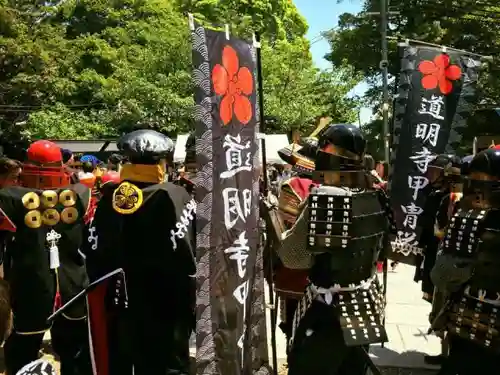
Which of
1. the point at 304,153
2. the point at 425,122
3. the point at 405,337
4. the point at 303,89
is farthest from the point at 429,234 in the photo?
the point at 303,89

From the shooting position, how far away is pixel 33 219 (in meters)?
4.02

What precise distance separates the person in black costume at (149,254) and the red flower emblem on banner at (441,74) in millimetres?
3006

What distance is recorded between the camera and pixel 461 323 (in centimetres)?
335

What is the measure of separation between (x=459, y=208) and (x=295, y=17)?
31.0m

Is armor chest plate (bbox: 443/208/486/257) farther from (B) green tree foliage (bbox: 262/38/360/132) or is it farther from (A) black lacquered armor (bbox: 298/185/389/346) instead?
(B) green tree foliage (bbox: 262/38/360/132)

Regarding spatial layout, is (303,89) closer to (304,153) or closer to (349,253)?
(304,153)

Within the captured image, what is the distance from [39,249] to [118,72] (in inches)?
830

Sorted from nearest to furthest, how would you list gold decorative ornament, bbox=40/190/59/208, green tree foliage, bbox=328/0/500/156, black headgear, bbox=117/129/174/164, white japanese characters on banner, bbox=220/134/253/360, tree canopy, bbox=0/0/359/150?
white japanese characters on banner, bbox=220/134/253/360
black headgear, bbox=117/129/174/164
gold decorative ornament, bbox=40/190/59/208
green tree foliage, bbox=328/0/500/156
tree canopy, bbox=0/0/359/150

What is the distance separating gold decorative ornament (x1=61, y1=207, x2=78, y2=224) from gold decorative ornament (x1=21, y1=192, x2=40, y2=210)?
0.74 feet

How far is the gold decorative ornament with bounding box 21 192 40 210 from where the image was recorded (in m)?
3.96

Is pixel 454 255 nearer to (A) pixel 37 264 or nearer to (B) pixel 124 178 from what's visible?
(B) pixel 124 178

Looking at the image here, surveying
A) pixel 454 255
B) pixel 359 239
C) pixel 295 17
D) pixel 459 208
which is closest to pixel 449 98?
pixel 459 208

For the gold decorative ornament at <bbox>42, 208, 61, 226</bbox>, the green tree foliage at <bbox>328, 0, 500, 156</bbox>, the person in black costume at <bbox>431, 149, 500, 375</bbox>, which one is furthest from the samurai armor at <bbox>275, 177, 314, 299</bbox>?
the green tree foliage at <bbox>328, 0, 500, 156</bbox>

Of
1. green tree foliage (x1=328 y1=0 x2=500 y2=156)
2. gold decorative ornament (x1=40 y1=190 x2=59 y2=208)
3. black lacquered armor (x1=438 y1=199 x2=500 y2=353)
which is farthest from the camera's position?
green tree foliage (x1=328 y1=0 x2=500 y2=156)
